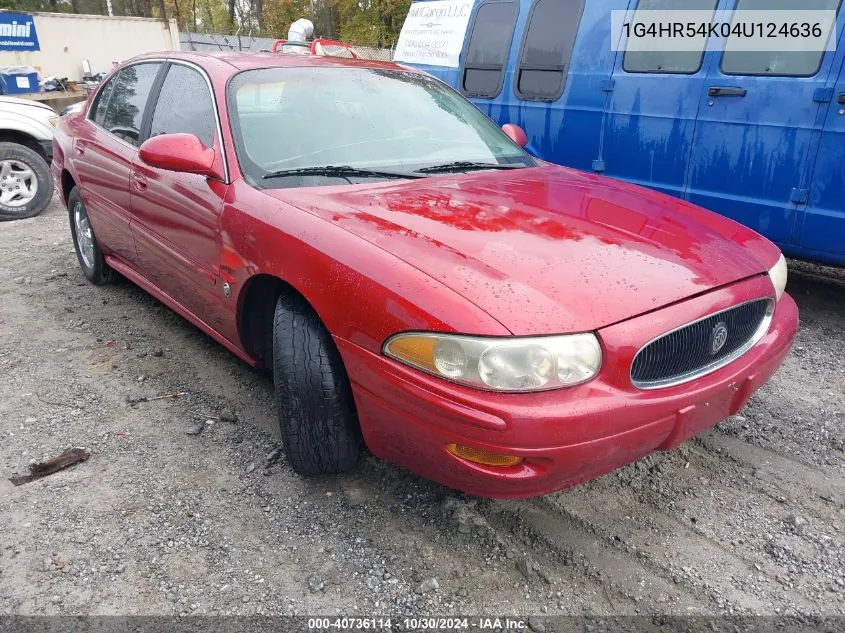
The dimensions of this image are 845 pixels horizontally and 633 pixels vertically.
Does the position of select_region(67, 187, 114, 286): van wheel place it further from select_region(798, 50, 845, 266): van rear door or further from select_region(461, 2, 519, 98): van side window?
select_region(798, 50, 845, 266): van rear door

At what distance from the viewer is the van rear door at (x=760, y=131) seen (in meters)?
3.99

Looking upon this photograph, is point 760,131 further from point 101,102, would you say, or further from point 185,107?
point 101,102

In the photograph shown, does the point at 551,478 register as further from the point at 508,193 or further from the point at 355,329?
the point at 508,193

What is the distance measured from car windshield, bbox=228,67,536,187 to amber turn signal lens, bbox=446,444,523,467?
4.33ft

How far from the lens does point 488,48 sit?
5.98m

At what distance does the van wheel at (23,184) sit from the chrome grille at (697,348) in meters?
7.09

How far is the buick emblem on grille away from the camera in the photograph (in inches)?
84.8

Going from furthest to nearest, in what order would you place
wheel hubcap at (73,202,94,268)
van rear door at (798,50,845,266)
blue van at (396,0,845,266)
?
1. wheel hubcap at (73,202,94,268)
2. blue van at (396,0,845,266)
3. van rear door at (798,50,845,266)

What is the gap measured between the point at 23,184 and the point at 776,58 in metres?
7.14

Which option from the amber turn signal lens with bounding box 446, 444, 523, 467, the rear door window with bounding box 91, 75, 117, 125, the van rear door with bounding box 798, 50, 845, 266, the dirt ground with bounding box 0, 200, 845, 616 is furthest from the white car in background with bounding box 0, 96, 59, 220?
the van rear door with bounding box 798, 50, 845, 266

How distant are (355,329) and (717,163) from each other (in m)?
3.40

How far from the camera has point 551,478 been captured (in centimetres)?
195

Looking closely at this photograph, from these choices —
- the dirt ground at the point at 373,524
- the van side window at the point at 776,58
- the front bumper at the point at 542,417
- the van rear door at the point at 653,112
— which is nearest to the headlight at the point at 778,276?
the front bumper at the point at 542,417

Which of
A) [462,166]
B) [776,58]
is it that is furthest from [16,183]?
[776,58]
